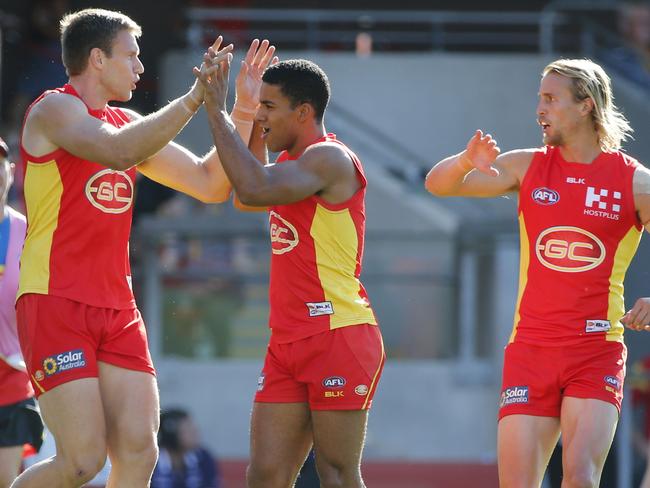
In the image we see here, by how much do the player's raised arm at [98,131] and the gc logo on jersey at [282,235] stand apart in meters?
0.64

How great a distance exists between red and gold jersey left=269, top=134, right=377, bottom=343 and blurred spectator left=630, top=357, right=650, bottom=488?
5657mm

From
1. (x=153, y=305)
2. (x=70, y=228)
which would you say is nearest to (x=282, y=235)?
(x=70, y=228)

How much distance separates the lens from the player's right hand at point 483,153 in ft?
18.7

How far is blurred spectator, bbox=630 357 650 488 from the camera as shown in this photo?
10.8 meters

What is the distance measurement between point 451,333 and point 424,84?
9.84ft

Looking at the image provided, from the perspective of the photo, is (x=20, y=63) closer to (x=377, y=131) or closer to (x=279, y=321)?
(x=377, y=131)

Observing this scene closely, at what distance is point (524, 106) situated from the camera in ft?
43.6

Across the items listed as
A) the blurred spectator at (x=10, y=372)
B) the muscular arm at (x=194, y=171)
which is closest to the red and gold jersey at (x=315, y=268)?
the muscular arm at (x=194, y=171)

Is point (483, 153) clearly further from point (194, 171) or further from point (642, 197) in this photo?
point (194, 171)

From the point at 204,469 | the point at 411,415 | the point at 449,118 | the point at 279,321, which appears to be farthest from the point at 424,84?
the point at 279,321

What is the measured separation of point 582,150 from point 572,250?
489mm

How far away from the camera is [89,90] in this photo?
557 centimetres

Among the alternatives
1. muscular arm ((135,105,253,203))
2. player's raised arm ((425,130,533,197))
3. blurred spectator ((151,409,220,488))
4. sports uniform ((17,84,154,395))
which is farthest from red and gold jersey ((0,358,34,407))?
blurred spectator ((151,409,220,488))

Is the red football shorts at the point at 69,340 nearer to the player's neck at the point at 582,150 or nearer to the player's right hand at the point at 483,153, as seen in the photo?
the player's right hand at the point at 483,153
